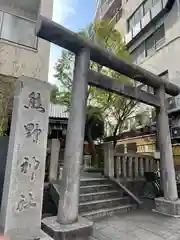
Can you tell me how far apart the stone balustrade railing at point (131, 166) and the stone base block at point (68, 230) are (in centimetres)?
399

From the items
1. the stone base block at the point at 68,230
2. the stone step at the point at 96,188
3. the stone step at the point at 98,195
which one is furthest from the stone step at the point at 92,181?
the stone base block at the point at 68,230

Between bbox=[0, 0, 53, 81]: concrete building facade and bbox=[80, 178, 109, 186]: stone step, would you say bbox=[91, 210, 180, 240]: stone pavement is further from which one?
bbox=[0, 0, 53, 81]: concrete building facade

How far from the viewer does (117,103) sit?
1185cm

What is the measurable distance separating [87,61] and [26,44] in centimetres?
498

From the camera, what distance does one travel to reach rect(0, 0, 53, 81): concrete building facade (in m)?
7.83

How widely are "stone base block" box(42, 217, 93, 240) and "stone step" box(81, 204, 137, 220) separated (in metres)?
1.51

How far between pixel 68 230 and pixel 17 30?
8178mm

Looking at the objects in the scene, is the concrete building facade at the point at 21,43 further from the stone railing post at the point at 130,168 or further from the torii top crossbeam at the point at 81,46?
the stone railing post at the point at 130,168

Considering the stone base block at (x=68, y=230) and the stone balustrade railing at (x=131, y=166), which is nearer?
the stone base block at (x=68, y=230)

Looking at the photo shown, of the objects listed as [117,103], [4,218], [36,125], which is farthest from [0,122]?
[117,103]

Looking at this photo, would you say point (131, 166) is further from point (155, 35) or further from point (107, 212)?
point (155, 35)

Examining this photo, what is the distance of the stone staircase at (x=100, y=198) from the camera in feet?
17.9

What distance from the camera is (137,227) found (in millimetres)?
4523

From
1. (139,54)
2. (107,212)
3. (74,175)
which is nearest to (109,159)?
(107,212)
